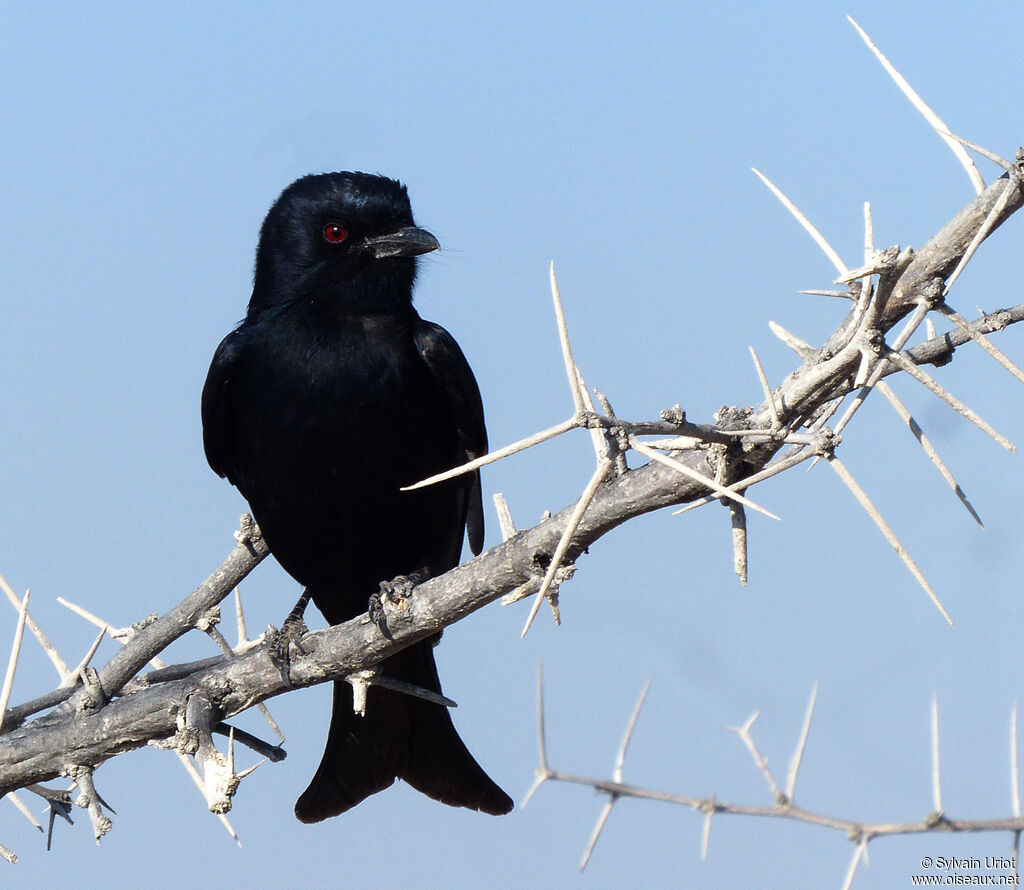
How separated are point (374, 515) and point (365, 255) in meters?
1.25

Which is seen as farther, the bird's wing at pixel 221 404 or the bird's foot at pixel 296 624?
the bird's wing at pixel 221 404

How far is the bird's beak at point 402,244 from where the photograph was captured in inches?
210

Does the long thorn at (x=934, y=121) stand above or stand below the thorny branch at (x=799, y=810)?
above

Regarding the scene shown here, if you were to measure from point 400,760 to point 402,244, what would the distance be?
89.8 inches

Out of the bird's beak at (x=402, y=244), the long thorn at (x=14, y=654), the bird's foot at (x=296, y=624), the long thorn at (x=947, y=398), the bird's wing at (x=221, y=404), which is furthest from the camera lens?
the bird's beak at (x=402, y=244)

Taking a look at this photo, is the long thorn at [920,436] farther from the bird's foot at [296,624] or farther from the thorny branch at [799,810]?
the bird's foot at [296,624]

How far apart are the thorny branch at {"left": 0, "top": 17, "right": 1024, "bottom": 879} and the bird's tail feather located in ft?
3.07

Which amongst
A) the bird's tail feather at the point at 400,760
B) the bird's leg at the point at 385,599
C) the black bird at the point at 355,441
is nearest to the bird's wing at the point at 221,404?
the black bird at the point at 355,441

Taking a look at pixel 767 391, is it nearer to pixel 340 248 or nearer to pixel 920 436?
pixel 920 436

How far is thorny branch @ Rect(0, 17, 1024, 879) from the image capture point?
86.7 inches

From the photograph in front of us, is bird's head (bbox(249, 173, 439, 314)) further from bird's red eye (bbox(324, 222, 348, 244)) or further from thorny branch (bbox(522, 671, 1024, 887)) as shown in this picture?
thorny branch (bbox(522, 671, 1024, 887))

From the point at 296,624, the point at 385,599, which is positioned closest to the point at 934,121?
the point at 385,599

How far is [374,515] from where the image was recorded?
4883 mm

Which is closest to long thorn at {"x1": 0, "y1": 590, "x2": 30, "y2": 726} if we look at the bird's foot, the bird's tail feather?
the bird's foot
